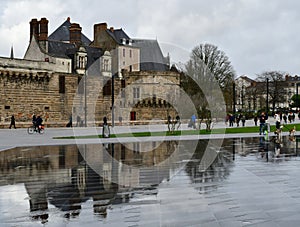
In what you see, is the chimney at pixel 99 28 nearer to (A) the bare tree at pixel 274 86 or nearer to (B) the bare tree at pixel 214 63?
(B) the bare tree at pixel 214 63

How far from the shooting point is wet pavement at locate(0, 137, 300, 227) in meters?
7.25

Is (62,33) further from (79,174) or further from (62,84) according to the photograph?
(79,174)

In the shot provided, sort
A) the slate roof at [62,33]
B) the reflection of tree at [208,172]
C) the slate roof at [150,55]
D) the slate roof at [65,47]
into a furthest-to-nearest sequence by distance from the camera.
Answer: the slate roof at [150,55]
the slate roof at [62,33]
the slate roof at [65,47]
the reflection of tree at [208,172]

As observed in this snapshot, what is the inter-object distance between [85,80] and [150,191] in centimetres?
4641

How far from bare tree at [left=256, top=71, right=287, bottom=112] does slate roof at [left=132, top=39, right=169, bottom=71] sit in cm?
2009

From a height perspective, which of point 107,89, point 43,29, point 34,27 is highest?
point 34,27

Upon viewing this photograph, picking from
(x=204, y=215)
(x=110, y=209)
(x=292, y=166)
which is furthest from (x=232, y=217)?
(x=292, y=166)

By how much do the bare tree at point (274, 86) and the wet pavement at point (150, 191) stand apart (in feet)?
223

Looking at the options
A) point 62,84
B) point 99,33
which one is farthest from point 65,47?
point 99,33

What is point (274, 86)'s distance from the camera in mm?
88625

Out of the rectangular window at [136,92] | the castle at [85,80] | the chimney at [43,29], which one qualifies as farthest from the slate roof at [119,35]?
the chimney at [43,29]

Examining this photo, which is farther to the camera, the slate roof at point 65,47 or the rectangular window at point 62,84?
the slate roof at point 65,47

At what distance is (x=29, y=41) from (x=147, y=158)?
4728 centimetres

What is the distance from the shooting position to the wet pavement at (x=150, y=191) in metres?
7.25
